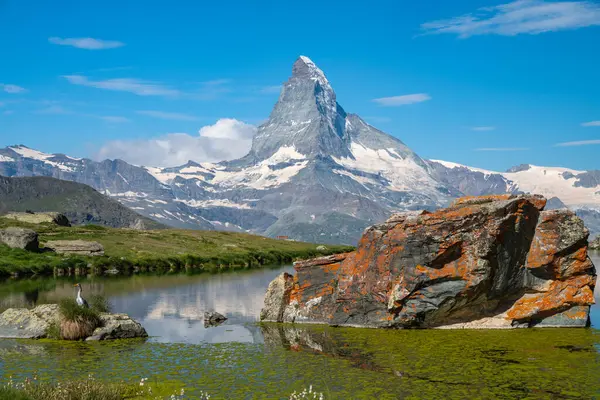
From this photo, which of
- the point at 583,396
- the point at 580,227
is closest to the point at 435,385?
the point at 583,396

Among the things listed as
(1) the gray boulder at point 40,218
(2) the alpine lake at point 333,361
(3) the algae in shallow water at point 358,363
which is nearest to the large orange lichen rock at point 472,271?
(2) the alpine lake at point 333,361

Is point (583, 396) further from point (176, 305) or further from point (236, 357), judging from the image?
point (176, 305)

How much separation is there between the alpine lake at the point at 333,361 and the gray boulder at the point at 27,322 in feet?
3.59

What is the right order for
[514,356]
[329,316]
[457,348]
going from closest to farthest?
[514,356] → [457,348] → [329,316]

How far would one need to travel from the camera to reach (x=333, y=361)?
26438 millimetres

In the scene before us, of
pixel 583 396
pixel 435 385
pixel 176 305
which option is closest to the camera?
pixel 583 396

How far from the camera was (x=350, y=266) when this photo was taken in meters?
36.9

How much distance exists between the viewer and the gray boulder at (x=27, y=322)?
108 feet

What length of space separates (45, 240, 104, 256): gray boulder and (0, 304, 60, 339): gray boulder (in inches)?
2597

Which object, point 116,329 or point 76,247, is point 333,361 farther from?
point 76,247

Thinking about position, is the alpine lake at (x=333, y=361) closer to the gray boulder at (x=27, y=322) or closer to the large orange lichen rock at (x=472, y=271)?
the gray boulder at (x=27, y=322)

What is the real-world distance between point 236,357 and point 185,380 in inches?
178

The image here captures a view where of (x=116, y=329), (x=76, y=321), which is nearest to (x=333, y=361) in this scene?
(x=116, y=329)

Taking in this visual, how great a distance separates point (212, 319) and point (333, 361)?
15.2m
